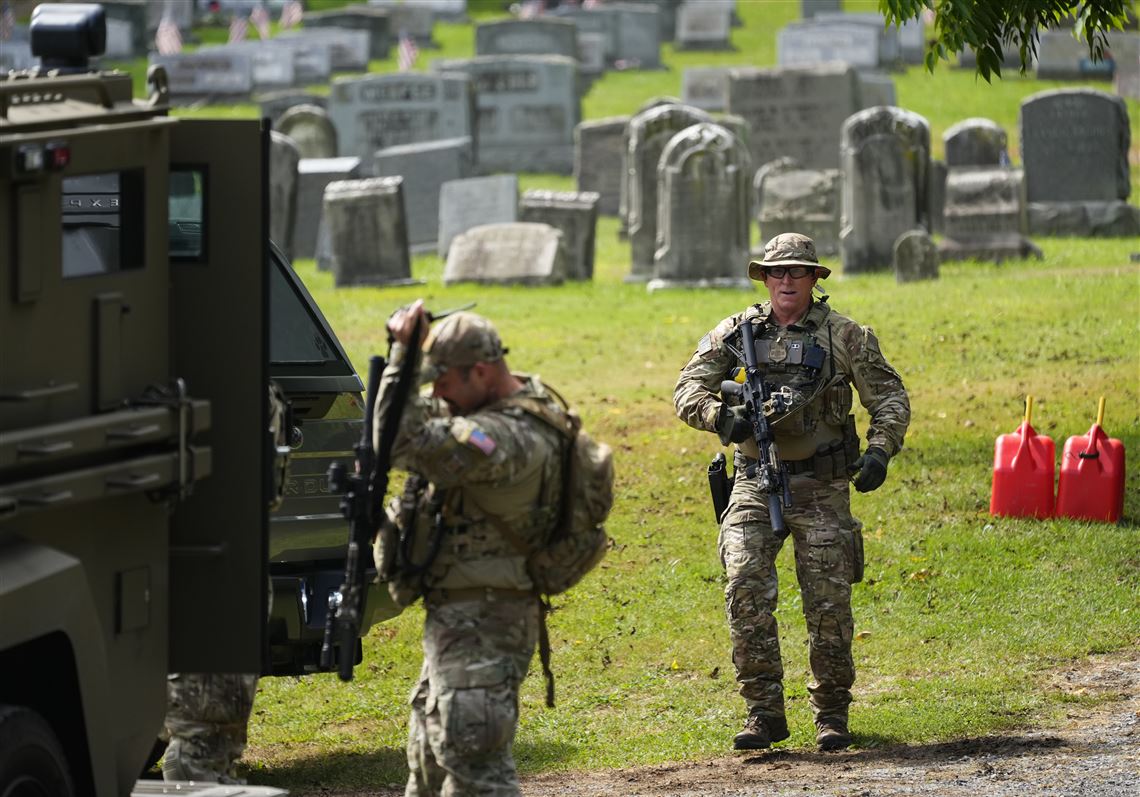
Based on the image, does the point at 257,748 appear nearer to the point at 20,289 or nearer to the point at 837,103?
the point at 20,289

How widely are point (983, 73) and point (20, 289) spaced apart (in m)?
8.11

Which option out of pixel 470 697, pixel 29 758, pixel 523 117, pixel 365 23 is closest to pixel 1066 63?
pixel 523 117

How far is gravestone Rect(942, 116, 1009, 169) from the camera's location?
25.7 meters

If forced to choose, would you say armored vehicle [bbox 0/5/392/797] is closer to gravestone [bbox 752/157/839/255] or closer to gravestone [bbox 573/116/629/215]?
gravestone [bbox 752/157/839/255]

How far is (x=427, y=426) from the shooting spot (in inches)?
215

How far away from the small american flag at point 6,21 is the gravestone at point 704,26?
15.6 metres

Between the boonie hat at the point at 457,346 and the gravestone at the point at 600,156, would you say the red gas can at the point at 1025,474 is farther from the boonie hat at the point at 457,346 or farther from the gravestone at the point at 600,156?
the gravestone at the point at 600,156

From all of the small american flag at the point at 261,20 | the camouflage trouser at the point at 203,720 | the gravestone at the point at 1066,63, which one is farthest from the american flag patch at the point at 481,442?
the small american flag at the point at 261,20

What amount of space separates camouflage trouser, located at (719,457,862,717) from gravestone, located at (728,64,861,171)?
848 inches

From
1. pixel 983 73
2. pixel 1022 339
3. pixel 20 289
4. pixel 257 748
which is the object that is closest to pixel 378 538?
pixel 20 289

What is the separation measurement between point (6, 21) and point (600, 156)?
69.1 ft

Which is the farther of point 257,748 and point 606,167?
point 606,167

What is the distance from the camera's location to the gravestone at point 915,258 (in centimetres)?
2062

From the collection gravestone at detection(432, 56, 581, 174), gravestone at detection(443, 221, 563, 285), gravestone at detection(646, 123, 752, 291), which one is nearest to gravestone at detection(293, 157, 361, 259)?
gravestone at detection(443, 221, 563, 285)
